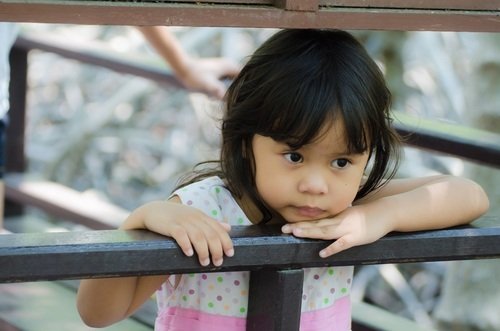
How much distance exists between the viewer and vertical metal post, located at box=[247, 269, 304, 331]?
4.80 ft

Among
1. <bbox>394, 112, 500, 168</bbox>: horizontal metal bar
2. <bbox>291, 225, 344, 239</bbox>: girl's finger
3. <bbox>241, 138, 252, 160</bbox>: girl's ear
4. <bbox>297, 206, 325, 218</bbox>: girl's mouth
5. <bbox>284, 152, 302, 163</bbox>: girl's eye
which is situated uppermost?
<bbox>394, 112, 500, 168</bbox>: horizontal metal bar

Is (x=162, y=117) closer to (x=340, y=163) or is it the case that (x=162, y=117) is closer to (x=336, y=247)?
(x=340, y=163)

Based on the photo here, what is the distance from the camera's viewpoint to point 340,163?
65.7 inches

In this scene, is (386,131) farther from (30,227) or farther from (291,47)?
(30,227)

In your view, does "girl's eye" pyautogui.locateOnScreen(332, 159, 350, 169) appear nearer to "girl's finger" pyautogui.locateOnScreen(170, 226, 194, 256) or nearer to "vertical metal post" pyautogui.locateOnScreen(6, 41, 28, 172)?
"girl's finger" pyautogui.locateOnScreen(170, 226, 194, 256)

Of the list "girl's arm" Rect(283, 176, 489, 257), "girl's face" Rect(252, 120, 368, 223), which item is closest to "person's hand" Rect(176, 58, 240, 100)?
"girl's arm" Rect(283, 176, 489, 257)

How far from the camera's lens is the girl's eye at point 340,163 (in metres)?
1.67

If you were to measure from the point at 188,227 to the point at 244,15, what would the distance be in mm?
279

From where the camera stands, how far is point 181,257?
1.41 meters

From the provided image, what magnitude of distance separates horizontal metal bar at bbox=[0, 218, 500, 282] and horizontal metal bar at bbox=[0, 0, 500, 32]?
0.26m

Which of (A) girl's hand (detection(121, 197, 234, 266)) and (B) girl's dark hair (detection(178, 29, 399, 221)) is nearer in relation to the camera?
(A) girl's hand (detection(121, 197, 234, 266))

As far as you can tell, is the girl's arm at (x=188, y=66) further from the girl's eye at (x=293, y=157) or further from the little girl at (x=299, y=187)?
the girl's eye at (x=293, y=157)

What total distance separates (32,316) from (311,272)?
1.42 metres

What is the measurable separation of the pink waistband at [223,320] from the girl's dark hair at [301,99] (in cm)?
18
